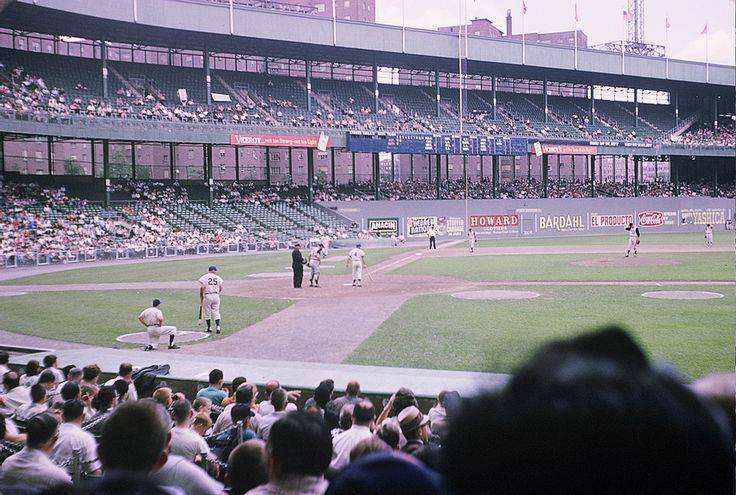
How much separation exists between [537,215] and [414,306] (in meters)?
47.3

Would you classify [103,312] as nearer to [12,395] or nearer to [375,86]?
[12,395]

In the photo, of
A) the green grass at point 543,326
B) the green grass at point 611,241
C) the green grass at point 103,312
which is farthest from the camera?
the green grass at point 611,241

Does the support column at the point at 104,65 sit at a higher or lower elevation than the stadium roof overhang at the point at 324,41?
lower

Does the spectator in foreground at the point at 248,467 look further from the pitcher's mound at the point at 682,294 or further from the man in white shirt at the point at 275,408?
the pitcher's mound at the point at 682,294

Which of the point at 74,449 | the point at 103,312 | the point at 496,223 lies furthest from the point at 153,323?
the point at 496,223

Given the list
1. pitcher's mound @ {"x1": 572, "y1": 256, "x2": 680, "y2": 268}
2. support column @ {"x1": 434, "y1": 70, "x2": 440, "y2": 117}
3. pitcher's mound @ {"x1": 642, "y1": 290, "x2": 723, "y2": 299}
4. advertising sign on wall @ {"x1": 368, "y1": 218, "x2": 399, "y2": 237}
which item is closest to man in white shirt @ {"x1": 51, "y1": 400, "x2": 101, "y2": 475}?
pitcher's mound @ {"x1": 642, "y1": 290, "x2": 723, "y2": 299}

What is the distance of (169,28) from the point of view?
5519cm

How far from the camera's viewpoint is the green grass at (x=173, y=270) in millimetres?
33375

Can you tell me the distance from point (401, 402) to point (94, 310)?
1859 cm

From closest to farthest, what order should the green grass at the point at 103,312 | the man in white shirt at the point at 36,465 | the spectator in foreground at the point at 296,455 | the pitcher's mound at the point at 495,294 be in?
the spectator in foreground at the point at 296,455 < the man in white shirt at the point at 36,465 < the green grass at the point at 103,312 < the pitcher's mound at the point at 495,294

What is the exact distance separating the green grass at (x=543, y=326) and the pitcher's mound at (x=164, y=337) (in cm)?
485

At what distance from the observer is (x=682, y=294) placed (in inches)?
877

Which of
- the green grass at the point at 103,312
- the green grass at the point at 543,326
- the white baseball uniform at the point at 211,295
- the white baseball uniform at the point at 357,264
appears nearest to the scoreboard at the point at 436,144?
the white baseball uniform at the point at 357,264

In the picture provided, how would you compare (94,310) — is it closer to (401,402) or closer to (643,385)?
(401,402)
